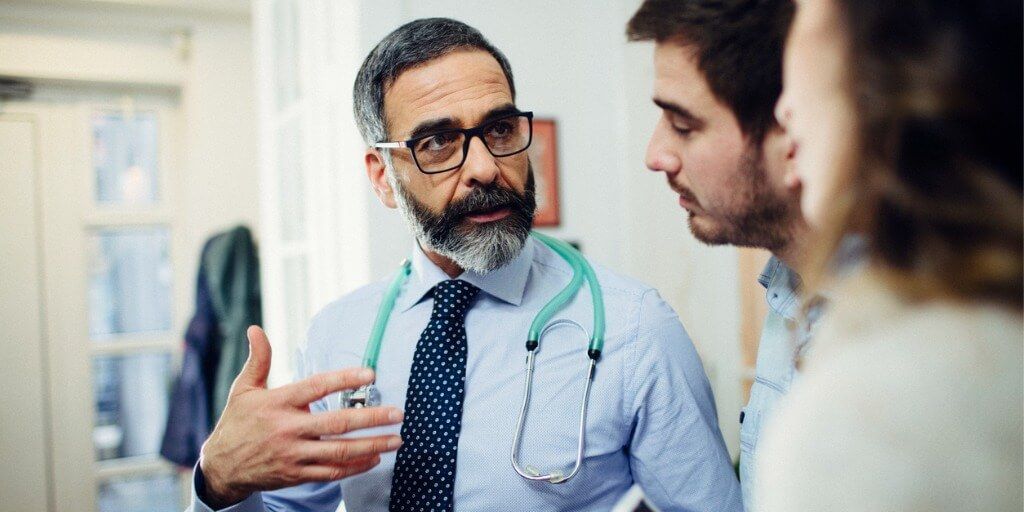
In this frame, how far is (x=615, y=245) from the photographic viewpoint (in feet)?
8.50

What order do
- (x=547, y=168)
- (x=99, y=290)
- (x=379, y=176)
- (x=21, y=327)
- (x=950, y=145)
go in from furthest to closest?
(x=99, y=290) < (x=21, y=327) < (x=547, y=168) < (x=379, y=176) < (x=950, y=145)

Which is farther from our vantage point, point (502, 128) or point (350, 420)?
point (502, 128)

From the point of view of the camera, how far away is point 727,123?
822 mm

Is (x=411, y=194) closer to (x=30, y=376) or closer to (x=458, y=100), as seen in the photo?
(x=458, y=100)

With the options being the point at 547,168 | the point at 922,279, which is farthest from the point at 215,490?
the point at 547,168

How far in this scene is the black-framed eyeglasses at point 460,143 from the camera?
1.13 metres

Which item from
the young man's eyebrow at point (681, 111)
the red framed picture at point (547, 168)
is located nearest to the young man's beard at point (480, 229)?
the young man's eyebrow at point (681, 111)

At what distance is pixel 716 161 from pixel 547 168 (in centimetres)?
165

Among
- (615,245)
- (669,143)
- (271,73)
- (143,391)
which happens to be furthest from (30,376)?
(669,143)

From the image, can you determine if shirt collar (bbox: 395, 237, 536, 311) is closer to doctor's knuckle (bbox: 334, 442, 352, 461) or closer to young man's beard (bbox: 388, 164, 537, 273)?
young man's beard (bbox: 388, 164, 537, 273)

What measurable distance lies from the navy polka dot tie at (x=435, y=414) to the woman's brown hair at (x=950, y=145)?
2.46 feet

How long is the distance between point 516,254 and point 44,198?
2.80 metres

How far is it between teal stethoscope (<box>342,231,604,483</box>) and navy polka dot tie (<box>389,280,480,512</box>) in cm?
7

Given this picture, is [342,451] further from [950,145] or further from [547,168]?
[547,168]
